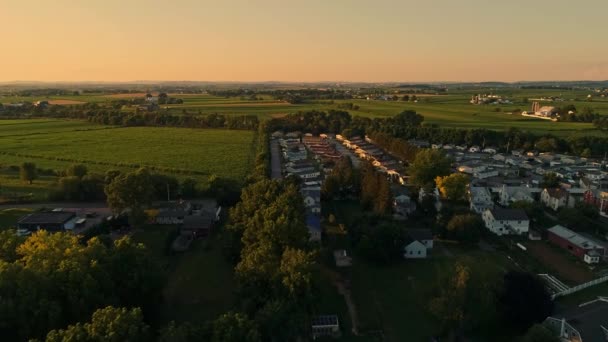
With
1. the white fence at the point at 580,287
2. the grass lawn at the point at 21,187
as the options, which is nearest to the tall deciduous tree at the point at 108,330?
the white fence at the point at 580,287

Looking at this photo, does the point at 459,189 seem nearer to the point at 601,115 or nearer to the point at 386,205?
the point at 386,205

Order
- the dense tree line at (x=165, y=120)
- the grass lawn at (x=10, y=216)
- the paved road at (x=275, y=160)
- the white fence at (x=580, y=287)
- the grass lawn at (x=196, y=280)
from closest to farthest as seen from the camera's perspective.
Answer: the grass lawn at (x=196, y=280) → the white fence at (x=580, y=287) → the grass lawn at (x=10, y=216) → the paved road at (x=275, y=160) → the dense tree line at (x=165, y=120)

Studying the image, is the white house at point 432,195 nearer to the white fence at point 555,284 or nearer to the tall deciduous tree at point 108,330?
the white fence at point 555,284

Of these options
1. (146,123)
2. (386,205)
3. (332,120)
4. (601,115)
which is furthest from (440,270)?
(601,115)

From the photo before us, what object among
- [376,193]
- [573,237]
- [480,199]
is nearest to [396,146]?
[480,199]

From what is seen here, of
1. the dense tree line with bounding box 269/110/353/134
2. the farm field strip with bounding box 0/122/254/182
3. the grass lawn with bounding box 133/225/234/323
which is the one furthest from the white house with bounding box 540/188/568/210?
the dense tree line with bounding box 269/110/353/134

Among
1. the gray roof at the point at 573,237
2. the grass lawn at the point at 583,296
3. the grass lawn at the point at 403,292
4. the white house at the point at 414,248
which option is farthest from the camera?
the gray roof at the point at 573,237

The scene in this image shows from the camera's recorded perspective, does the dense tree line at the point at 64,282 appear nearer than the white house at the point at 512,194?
Yes

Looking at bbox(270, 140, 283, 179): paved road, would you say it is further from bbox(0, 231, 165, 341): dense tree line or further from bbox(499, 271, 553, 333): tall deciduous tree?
bbox(499, 271, 553, 333): tall deciduous tree
